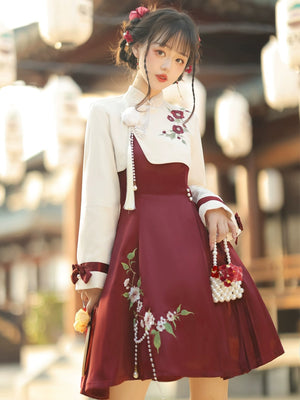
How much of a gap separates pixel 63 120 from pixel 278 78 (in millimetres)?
2961

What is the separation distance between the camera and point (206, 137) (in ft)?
38.9

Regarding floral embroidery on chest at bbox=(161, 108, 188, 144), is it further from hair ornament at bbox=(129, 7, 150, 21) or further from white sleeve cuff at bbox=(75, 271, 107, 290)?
white sleeve cuff at bbox=(75, 271, 107, 290)

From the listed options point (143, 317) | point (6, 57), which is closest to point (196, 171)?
point (143, 317)

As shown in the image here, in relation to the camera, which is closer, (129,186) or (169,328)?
(169,328)

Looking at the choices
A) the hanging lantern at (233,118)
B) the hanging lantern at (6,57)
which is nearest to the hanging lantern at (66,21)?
the hanging lantern at (6,57)

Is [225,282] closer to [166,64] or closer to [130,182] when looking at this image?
[130,182]

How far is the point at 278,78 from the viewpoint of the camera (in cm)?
746

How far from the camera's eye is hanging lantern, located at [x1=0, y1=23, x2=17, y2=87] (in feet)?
22.1

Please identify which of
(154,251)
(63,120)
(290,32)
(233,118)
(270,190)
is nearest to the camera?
(154,251)

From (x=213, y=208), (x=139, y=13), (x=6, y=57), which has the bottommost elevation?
(x=213, y=208)

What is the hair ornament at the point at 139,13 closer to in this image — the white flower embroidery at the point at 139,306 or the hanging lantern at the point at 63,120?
the white flower embroidery at the point at 139,306

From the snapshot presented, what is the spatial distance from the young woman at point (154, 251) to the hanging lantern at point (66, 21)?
4200mm

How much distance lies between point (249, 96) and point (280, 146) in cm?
149

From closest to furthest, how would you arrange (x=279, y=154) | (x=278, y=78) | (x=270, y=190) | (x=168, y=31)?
(x=168, y=31), (x=278, y=78), (x=279, y=154), (x=270, y=190)
